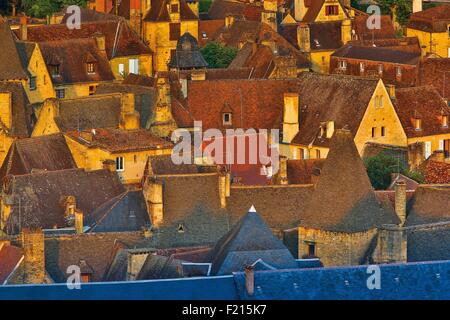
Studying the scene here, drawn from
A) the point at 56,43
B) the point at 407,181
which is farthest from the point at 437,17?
the point at 407,181

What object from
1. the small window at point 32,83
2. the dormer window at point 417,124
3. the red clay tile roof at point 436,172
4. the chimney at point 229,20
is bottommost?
the red clay tile roof at point 436,172

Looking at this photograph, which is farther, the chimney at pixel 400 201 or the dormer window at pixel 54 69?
the dormer window at pixel 54 69

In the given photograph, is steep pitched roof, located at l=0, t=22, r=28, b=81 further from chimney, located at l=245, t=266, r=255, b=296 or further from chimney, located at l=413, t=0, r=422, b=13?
chimney, located at l=245, t=266, r=255, b=296

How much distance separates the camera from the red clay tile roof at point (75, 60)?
396 ft

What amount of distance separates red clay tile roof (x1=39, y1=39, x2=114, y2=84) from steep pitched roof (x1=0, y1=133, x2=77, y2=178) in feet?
65.4

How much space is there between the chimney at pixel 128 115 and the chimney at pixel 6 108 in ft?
17.6

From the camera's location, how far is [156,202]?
284 ft

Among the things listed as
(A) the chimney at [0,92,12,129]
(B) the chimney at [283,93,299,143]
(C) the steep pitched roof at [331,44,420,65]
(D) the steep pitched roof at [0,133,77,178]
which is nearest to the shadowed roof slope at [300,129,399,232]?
(D) the steep pitched roof at [0,133,77,178]

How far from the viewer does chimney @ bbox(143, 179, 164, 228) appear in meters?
86.4

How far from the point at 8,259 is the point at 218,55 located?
4988cm

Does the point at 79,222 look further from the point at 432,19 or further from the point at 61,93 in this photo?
the point at 432,19

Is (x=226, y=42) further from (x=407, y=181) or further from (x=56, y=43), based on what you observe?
(x=407, y=181)

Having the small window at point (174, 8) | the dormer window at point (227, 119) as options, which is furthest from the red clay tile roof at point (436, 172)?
the small window at point (174, 8)

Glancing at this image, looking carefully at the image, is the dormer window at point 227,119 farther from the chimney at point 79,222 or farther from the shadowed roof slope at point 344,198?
the shadowed roof slope at point 344,198
